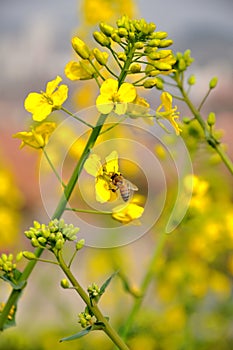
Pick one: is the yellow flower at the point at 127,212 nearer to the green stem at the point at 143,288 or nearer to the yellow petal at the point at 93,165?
the yellow petal at the point at 93,165

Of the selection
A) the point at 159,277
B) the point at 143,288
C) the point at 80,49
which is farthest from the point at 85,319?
the point at 159,277

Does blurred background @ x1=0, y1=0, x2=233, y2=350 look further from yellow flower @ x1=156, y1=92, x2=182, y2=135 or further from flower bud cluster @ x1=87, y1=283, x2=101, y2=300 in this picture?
flower bud cluster @ x1=87, y1=283, x2=101, y2=300

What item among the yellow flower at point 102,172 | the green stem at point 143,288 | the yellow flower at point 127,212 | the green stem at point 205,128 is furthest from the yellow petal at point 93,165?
the green stem at point 143,288

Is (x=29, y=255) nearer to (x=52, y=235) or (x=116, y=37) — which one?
(x=52, y=235)

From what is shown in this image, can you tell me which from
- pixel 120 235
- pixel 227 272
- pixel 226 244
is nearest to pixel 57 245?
pixel 120 235

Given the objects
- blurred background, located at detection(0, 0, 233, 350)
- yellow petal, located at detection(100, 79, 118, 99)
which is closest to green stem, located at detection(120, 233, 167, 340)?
blurred background, located at detection(0, 0, 233, 350)

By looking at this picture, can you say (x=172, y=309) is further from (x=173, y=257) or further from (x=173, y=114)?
(x=173, y=114)
